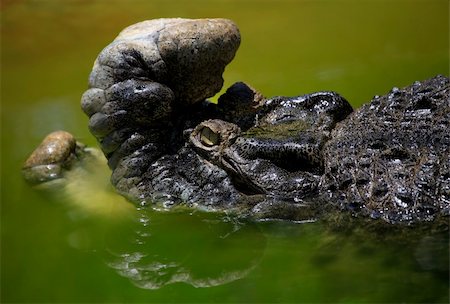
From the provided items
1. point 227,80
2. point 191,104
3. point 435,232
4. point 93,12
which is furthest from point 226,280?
point 93,12

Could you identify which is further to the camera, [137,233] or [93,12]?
[93,12]

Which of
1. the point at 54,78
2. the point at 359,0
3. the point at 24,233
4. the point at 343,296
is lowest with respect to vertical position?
the point at 343,296

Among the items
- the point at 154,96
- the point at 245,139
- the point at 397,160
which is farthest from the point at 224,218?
the point at 397,160

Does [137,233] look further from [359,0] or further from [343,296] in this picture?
[359,0]

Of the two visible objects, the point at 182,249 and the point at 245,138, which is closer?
the point at 182,249

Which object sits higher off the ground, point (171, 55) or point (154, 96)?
point (171, 55)

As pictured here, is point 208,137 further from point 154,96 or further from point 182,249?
point 182,249

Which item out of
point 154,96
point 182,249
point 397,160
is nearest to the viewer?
point 397,160
